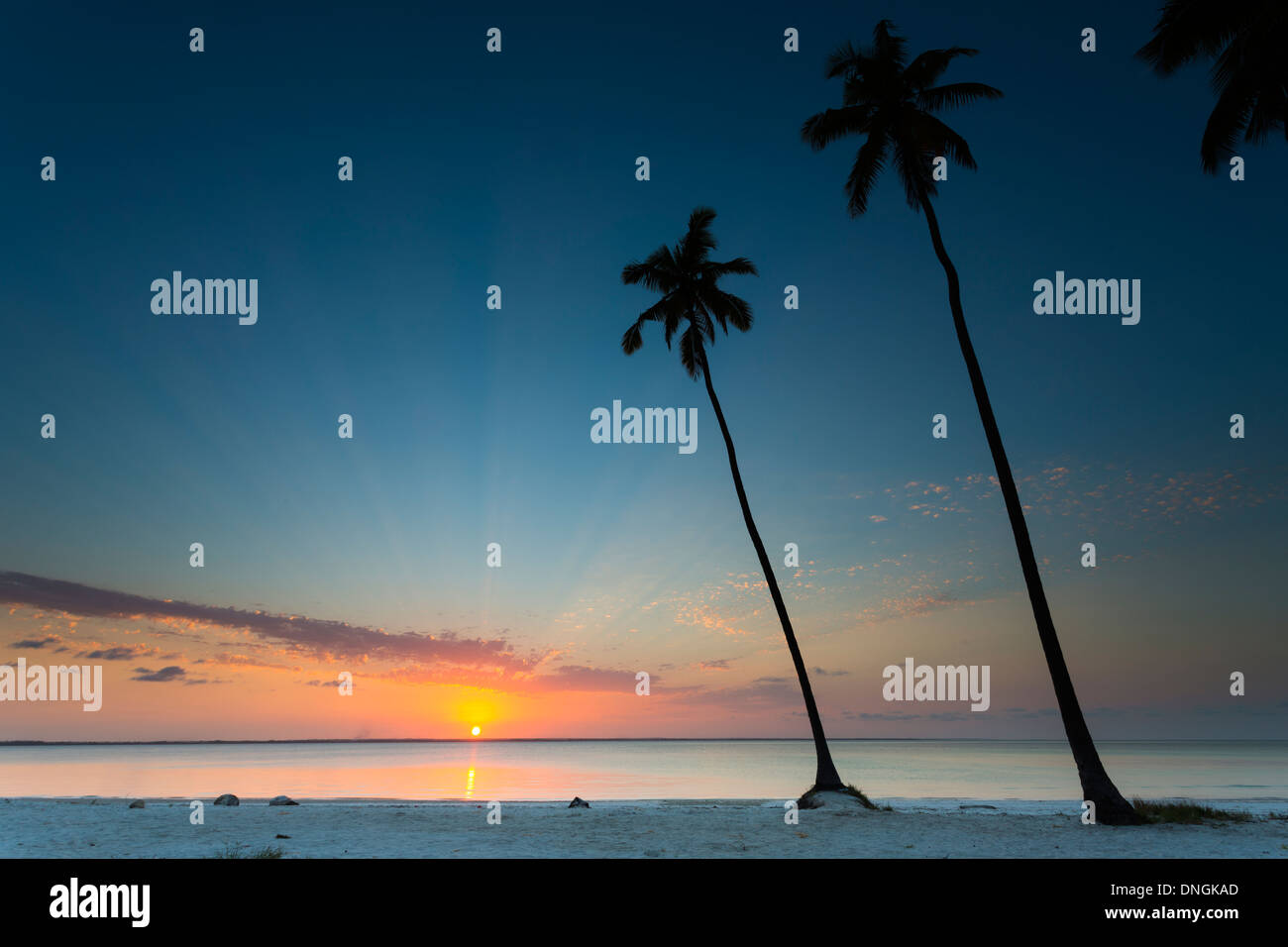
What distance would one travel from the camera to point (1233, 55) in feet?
59.0

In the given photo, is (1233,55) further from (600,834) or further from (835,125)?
(600,834)

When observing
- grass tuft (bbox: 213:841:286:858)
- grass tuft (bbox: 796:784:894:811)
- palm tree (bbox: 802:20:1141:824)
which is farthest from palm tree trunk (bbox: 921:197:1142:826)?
grass tuft (bbox: 213:841:286:858)

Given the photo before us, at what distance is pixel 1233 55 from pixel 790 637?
1969cm

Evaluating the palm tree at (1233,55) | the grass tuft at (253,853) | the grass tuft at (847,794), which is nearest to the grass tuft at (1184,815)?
the grass tuft at (847,794)

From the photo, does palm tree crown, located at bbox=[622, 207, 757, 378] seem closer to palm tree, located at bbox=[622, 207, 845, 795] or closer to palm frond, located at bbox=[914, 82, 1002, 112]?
palm tree, located at bbox=[622, 207, 845, 795]

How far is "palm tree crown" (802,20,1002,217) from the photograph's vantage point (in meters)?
22.5

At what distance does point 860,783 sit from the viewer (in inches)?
2152

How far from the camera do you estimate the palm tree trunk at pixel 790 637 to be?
2444 centimetres

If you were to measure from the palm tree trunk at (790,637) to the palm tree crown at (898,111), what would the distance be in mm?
9061

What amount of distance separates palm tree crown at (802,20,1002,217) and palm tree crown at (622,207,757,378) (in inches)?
258

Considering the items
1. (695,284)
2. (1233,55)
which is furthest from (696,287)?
(1233,55)

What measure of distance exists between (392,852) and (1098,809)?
15.9m
